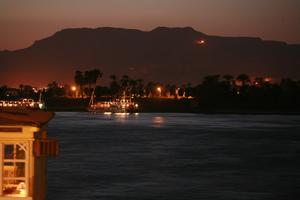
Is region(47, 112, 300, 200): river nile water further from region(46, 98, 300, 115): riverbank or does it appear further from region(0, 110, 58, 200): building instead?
region(46, 98, 300, 115): riverbank

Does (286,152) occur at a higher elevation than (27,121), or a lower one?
lower

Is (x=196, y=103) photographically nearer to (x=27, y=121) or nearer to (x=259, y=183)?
(x=259, y=183)

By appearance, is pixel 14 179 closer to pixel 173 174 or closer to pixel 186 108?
pixel 173 174

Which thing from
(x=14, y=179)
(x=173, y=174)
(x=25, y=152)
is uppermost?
(x=25, y=152)

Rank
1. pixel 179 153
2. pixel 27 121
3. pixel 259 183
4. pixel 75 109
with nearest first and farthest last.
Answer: pixel 27 121, pixel 259 183, pixel 179 153, pixel 75 109

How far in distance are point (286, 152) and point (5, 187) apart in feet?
119

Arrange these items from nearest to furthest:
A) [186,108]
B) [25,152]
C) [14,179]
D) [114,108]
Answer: [25,152] < [14,179] < [114,108] < [186,108]

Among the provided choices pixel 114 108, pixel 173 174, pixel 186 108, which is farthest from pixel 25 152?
pixel 186 108

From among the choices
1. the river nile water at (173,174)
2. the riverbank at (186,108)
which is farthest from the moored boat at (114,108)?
the river nile water at (173,174)

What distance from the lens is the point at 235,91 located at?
169 m

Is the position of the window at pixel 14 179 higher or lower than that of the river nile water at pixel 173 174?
higher

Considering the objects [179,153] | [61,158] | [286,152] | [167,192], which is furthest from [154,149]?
[167,192]

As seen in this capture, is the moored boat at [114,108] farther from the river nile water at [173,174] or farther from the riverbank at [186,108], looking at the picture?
the river nile water at [173,174]

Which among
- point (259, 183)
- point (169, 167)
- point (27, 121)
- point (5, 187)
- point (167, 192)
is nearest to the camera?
point (27, 121)
